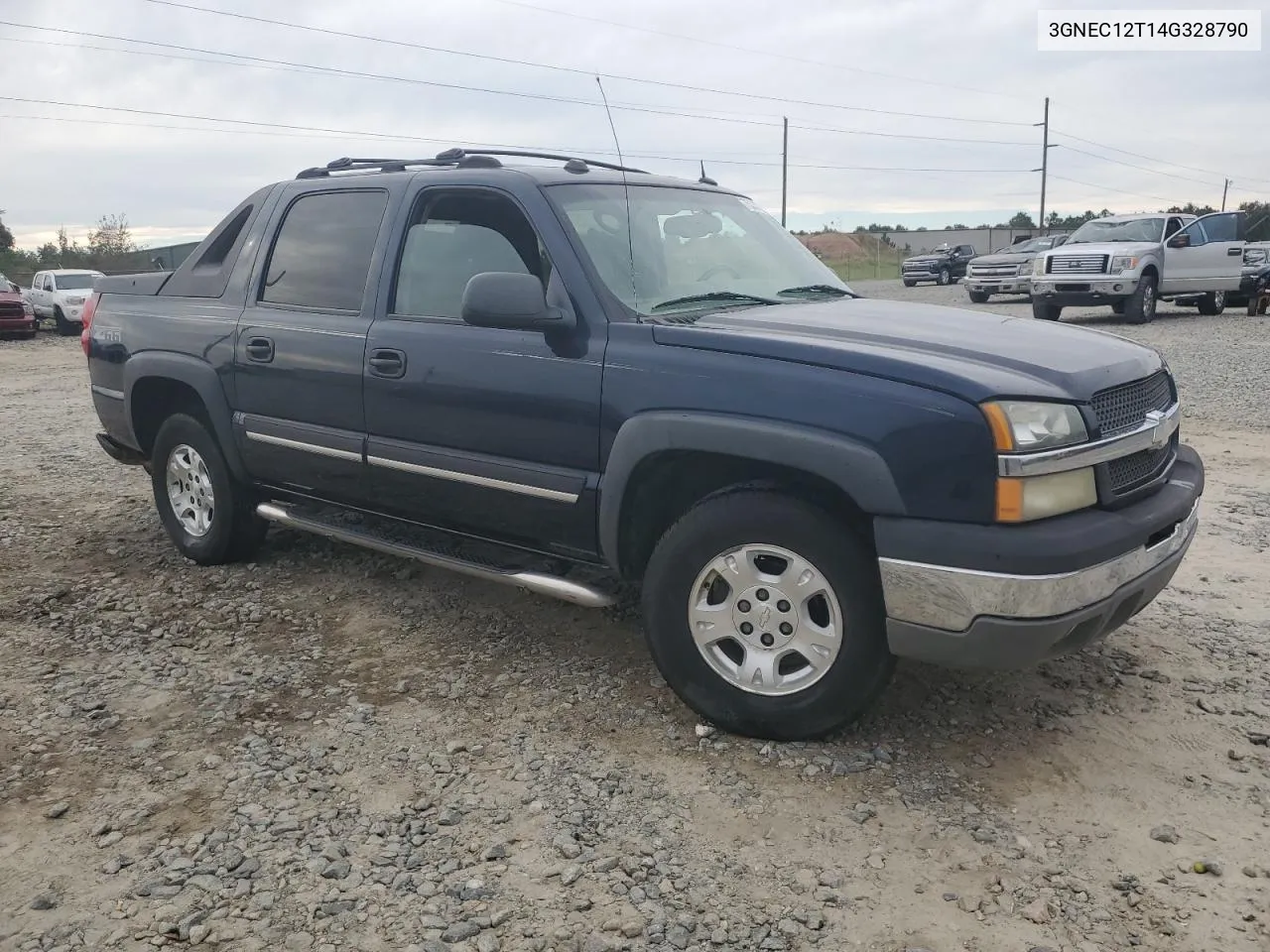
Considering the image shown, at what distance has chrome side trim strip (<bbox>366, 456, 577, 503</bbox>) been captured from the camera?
3.73 metres

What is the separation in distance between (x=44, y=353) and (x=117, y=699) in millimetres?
18657

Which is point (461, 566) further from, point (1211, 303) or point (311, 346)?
point (1211, 303)

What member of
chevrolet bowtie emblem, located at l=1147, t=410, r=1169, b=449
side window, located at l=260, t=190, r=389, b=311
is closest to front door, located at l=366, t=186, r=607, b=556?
side window, located at l=260, t=190, r=389, b=311

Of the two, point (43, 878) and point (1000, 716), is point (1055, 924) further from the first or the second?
point (43, 878)

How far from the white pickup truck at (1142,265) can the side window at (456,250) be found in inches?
540

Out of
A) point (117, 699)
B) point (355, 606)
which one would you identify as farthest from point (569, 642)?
point (117, 699)

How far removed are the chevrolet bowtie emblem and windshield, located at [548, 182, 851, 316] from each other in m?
1.39

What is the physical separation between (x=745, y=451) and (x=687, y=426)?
0.22 m

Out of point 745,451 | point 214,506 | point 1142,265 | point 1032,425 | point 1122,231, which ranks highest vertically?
point 1122,231

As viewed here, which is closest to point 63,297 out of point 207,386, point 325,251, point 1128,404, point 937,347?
point 207,386

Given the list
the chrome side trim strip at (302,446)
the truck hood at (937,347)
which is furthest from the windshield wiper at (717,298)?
the chrome side trim strip at (302,446)

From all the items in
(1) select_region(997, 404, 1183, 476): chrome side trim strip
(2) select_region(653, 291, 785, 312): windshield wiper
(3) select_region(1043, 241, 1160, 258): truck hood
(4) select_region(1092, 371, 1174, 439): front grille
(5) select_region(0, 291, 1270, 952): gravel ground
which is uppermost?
(3) select_region(1043, 241, 1160, 258): truck hood

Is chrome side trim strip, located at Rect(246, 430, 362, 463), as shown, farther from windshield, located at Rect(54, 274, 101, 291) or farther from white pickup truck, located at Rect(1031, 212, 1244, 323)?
windshield, located at Rect(54, 274, 101, 291)

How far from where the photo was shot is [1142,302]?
674 inches
